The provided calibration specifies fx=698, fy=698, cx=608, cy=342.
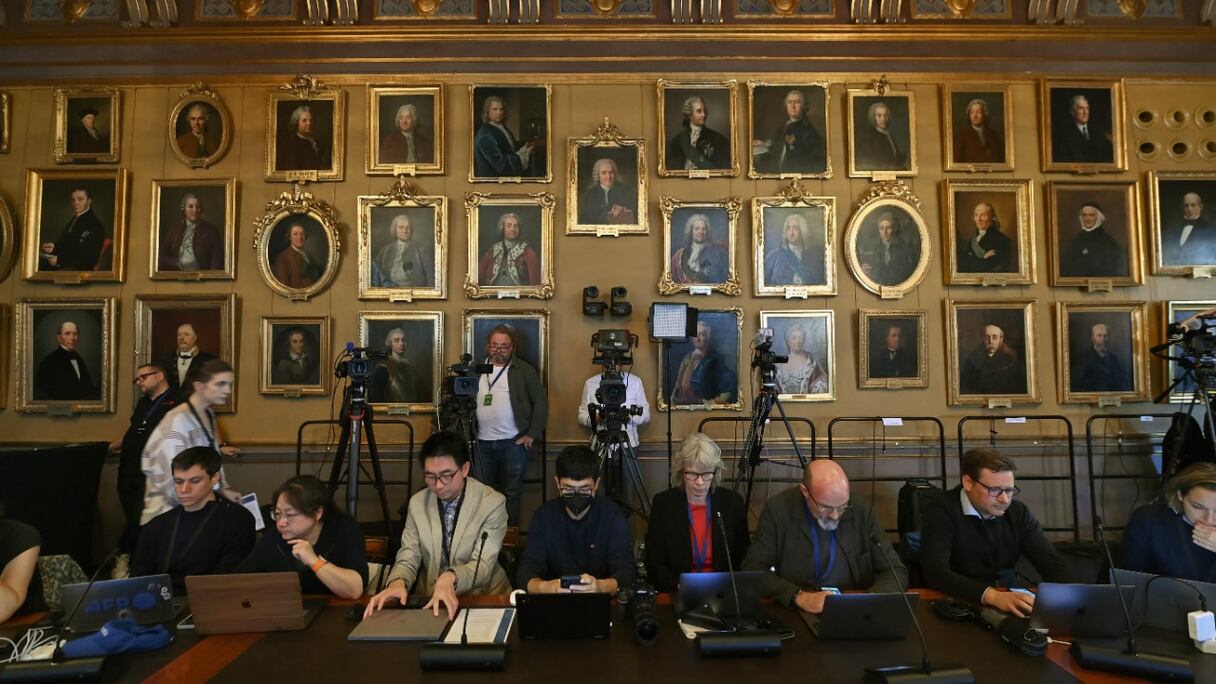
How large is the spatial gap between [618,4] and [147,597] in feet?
20.4

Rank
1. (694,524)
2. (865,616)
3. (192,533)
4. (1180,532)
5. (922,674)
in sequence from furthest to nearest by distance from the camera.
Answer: (694,524) < (192,533) < (1180,532) < (865,616) < (922,674)

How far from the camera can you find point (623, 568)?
3283 mm

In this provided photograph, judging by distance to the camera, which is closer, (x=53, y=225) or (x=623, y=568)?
(x=623, y=568)

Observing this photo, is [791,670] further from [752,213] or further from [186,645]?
[752,213]

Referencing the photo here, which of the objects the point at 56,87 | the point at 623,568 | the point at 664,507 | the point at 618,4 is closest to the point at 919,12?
the point at 618,4

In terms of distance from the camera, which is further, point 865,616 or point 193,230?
point 193,230

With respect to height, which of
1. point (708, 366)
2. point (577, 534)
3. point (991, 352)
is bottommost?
point (577, 534)

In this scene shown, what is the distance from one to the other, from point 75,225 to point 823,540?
7.15 meters

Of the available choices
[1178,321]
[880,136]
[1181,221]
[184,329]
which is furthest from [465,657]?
[1181,221]

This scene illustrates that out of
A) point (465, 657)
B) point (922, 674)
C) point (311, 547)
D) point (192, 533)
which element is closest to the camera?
point (922, 674)

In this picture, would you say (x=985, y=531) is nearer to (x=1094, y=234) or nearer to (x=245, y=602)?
(x=245, y=602)

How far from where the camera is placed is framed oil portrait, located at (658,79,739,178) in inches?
261

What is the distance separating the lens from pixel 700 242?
21.6ft

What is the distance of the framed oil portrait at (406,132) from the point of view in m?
6.62
